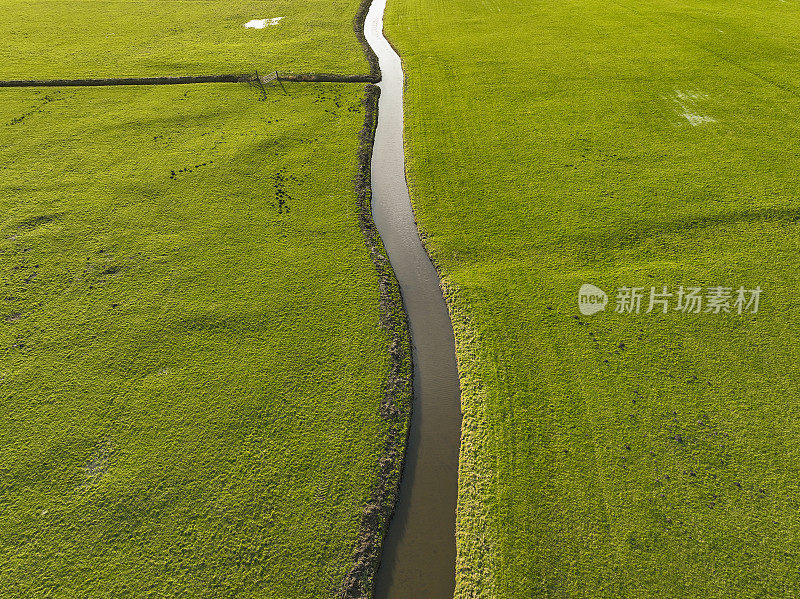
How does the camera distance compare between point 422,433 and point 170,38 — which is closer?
point 422,433

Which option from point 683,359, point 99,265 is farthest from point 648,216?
point 99,265

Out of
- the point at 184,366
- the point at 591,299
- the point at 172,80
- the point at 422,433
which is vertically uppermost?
the point at 172,80

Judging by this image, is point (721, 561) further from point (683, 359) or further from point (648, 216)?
point (648, 216)
